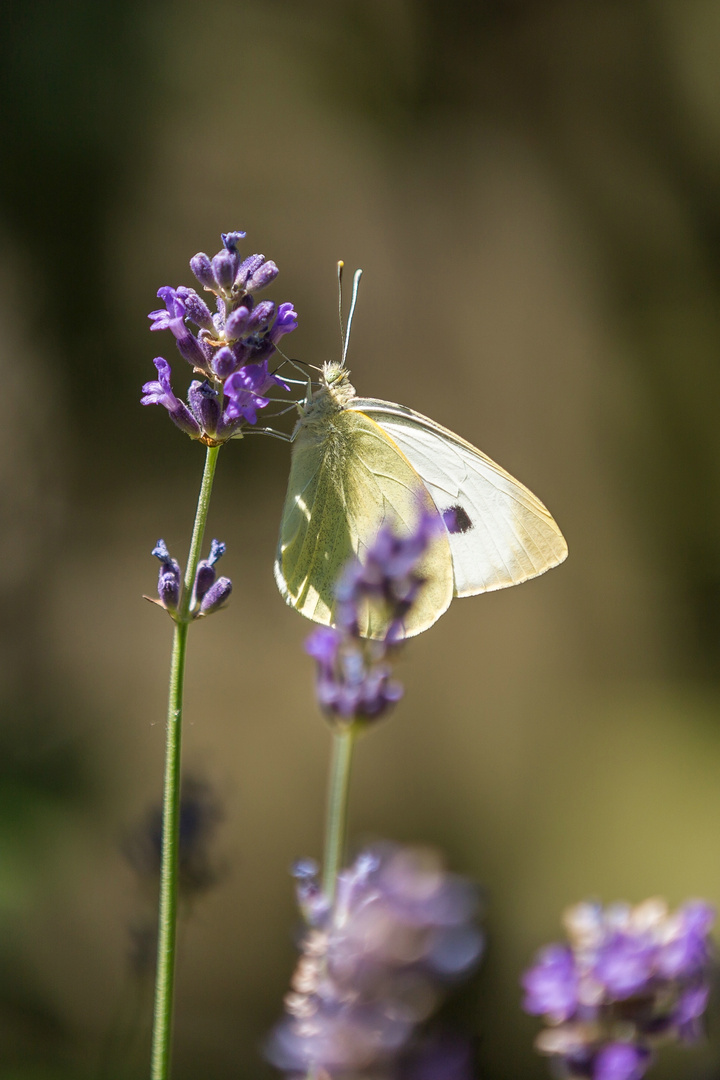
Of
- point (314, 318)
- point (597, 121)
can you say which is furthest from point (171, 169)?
point (597, 121)

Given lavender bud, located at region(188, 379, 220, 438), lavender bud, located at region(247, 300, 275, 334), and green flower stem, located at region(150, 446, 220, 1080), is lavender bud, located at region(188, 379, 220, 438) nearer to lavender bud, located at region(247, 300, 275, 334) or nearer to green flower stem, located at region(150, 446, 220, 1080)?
lavender bud, located at region(247, 300, 275, 334)

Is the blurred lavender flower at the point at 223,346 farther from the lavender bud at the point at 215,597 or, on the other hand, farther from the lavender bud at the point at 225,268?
the lavender bud at the point at 215,597

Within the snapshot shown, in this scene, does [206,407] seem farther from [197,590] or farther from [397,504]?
[397,504]

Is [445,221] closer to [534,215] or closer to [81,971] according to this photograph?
[534,215]

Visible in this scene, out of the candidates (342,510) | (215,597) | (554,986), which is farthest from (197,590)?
(342,510)

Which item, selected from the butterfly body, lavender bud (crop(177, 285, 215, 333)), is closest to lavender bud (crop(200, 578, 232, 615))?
lavender bud (crop(177, 285, 215, 333))

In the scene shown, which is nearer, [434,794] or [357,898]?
[357,898]
